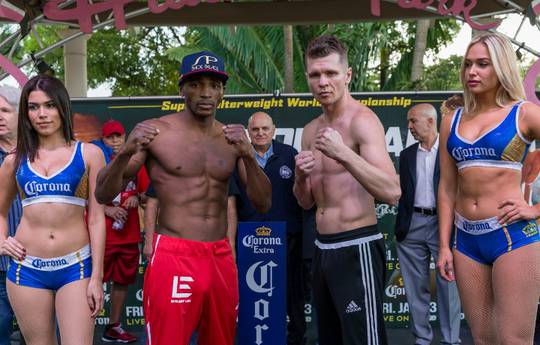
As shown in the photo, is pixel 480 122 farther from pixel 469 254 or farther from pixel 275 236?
pixel 275 236

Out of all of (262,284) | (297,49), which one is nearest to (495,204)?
(262,284)

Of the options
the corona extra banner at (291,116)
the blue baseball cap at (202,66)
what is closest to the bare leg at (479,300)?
the blue baseball cap at (202,66)

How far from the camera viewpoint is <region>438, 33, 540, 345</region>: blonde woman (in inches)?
117

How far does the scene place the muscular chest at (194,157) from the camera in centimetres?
312

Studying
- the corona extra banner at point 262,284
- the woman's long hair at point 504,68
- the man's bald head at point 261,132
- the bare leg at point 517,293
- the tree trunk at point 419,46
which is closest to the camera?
the bare leg at point 517,293

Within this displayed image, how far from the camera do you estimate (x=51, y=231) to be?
3.15 metres

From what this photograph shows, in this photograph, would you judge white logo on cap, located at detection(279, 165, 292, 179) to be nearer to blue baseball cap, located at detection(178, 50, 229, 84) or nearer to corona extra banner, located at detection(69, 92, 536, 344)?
corona extra banner, located at detection(69, 92, 536, 344)

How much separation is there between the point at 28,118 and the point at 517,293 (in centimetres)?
255

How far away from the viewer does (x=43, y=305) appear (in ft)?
10.2

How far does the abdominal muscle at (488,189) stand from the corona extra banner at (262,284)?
6.38 ft

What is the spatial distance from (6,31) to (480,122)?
1728cm

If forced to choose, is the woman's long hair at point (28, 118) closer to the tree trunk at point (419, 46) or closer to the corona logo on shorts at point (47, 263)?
the corona logo on shorts at point (47, 263)

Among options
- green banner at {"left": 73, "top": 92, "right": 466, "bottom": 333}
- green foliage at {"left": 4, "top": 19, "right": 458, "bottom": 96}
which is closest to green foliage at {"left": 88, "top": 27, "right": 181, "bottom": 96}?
green foliage at {"left": 4, "top": 19, "right": 458, "bottom": 96}

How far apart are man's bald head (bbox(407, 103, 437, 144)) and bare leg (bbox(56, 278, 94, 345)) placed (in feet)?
11.4
